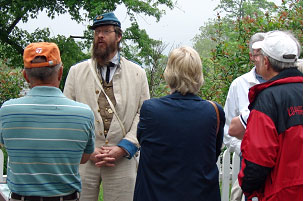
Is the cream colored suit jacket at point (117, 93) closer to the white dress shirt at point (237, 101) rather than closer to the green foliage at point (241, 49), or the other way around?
the white dress shirt at point (237, 101)

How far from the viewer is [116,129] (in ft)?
11.8

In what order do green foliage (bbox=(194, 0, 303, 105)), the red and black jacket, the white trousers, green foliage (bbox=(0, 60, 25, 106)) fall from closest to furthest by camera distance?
the red and black jacket → the white trousers → green foliage (bbox=(194, 0, 303, 105)) → green foliage (bbox=(0, 60, 25, 106))

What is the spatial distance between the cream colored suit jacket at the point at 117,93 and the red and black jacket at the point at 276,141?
1.32 meters

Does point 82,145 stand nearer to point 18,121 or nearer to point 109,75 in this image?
point 18,121

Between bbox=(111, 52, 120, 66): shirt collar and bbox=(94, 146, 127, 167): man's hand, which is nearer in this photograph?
bbox=(94, 146, 127, 167): man's hand

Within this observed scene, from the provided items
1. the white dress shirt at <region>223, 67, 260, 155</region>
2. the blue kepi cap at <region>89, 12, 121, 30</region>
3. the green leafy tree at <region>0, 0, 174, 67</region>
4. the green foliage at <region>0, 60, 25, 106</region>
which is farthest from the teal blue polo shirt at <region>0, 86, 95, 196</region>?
the green foliage at <region>0, 60, 25, 106</region>

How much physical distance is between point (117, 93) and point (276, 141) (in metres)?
1.59

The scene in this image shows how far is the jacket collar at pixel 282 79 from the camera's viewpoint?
8.51 ft

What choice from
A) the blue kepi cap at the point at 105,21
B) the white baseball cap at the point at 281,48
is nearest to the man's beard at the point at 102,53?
the blue kepi cap at the point at 105,21

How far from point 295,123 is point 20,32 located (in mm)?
10230

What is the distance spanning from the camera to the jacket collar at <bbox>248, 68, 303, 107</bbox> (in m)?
2.59

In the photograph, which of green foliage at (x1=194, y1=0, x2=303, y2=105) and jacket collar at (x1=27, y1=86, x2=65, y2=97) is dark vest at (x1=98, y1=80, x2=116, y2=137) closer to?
jacket collar at (x1=27, y1=86, x2=65, y2=97)


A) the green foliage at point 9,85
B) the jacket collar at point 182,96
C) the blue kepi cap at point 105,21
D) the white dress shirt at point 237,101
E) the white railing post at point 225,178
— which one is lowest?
the white railing post at point 225,178

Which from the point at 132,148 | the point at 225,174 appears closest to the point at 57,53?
the point at 132,148
